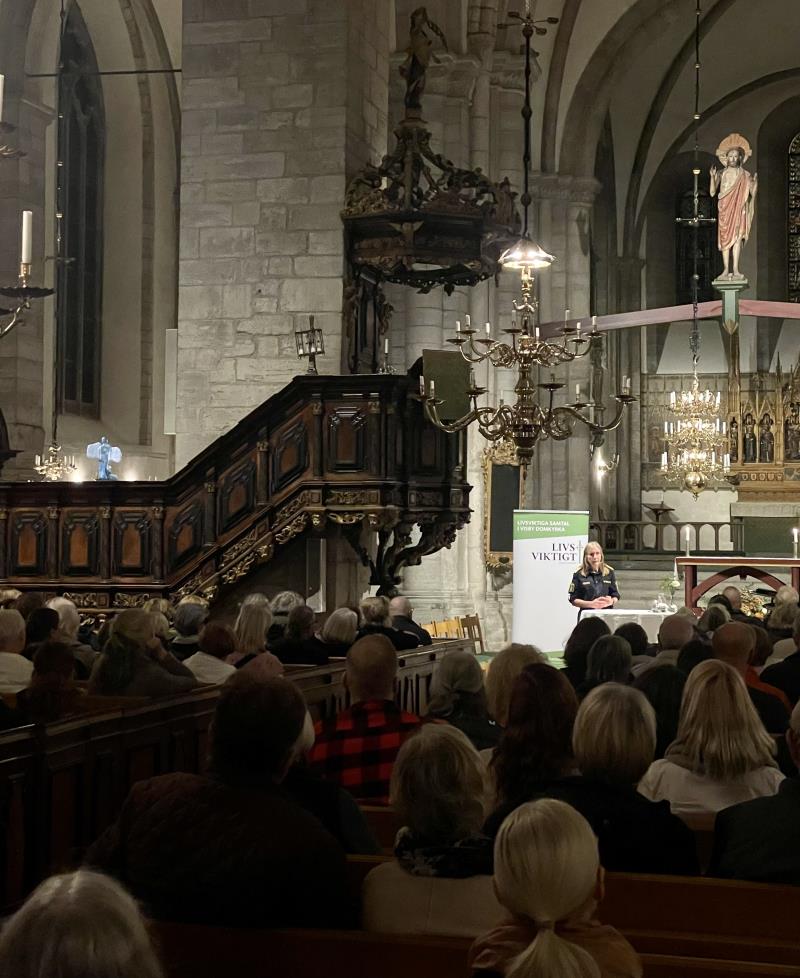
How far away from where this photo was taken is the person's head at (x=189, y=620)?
9023 millimetres

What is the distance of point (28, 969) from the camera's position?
1.51 metres

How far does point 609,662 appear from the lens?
21.8 ft

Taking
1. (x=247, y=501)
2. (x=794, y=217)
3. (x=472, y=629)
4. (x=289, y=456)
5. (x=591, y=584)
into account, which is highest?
(x=794, y=217)

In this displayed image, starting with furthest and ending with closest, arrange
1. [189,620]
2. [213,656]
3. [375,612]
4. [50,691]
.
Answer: [375,612], [189,620], [213,656], [50,691]

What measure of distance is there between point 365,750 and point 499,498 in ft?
52.1

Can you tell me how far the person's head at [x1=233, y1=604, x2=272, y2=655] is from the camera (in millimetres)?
7770

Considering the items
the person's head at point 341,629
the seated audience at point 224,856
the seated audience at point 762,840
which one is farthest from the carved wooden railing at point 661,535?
the seated audience at point 224,856

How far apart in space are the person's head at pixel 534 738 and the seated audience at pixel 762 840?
580mm

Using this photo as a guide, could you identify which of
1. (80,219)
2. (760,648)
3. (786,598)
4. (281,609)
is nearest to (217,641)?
(281,609)

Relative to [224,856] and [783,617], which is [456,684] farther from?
[783,617]

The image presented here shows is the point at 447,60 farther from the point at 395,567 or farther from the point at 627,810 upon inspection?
the point at 627,810

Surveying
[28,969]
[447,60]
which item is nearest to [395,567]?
[447,60]

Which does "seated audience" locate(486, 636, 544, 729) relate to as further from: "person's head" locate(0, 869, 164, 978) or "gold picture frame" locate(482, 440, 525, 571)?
"gold picture frame" locate(482, 440, 525, 571)

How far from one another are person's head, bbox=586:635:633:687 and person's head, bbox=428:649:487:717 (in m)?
0.98
